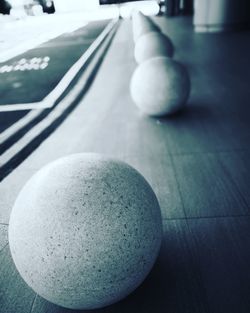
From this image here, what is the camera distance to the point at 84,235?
1.94 meters

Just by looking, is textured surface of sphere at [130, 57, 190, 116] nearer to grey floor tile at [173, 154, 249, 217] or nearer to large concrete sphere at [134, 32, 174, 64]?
grey floor tile at [173, 154, 249, 217]

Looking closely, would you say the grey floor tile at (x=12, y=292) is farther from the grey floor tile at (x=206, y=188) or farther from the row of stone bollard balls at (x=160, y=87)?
the row of stone bollard balls at (x=160, y=87)

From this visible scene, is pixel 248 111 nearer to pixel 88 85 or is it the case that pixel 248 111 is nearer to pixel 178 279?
pixel 178 279

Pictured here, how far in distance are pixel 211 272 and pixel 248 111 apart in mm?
3846

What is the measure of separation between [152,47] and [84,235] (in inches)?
285

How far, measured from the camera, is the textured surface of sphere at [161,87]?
16.9 feet

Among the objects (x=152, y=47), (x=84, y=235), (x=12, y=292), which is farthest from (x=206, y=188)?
(x=152, y=47)

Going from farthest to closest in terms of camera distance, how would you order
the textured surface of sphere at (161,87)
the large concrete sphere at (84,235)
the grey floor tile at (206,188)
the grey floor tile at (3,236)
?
the textured surface of sphere at (161,87) → the grey floor tile at (206,188) → the grey floor tile at (3,236) → the large concrete sphere at (84,235)

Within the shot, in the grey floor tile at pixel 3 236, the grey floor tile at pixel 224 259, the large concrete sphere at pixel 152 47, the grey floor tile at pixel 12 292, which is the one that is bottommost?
the grey floor tile at pixel 3 236

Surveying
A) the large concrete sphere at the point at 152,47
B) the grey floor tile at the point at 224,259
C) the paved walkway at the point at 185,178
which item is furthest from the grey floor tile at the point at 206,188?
the large concrete sphere at the point at 152,47

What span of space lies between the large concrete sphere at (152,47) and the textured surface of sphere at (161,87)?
2.91 meters

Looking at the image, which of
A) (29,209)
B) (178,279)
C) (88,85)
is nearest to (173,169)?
(178,279)

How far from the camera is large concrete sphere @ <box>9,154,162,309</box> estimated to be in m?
1.96

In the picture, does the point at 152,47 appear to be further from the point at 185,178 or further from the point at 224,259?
the point at 224,259
